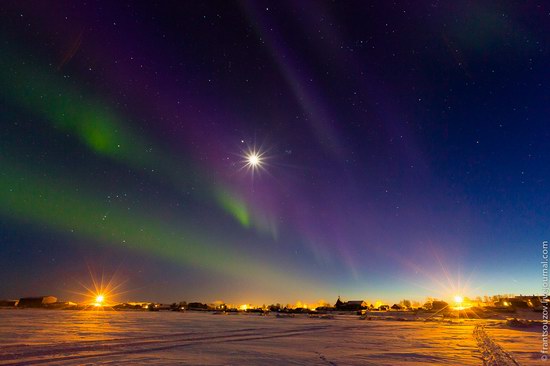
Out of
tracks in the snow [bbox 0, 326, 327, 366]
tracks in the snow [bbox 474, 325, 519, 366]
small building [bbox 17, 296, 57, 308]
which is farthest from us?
small building [bbox 17, 296, 57, 308]

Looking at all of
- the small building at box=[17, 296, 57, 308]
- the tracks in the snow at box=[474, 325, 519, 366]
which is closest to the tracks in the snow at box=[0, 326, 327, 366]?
the tracks in the snow at box=[474, 325, 519, 366]

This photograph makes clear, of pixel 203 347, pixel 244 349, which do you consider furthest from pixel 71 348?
pixel 244 349

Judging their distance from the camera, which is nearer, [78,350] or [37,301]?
[78,350]

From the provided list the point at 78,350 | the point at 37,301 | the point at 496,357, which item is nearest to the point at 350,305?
the point at 37,301

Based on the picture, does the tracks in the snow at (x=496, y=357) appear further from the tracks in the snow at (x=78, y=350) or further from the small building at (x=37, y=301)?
the small building at (x=37, y=301)

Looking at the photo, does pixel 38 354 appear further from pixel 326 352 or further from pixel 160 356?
pixel 326 352

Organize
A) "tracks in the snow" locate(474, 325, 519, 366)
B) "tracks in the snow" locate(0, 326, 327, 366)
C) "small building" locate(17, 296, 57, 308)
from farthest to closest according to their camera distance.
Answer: "small building" locate(17, 296, 57, 308)
"tracks in the snow" locate(474, 325, 519, 366)
"tracks in the snow" locate(0, 326, 327, 366)

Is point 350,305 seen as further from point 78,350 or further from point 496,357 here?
point 78,350

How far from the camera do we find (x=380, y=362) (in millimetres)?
12047

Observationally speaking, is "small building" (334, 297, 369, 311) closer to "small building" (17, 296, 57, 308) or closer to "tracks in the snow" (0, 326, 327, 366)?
"small building" (17, 296, 57, 308)

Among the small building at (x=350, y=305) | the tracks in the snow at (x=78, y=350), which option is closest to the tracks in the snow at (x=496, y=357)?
the tracks in the snow at (x=78, y=350)

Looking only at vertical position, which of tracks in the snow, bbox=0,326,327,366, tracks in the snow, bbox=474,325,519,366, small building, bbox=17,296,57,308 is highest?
tracks in the snow, bbox=474,325,519,366

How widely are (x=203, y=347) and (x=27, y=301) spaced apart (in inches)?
5066

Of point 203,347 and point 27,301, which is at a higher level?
point 203,347
